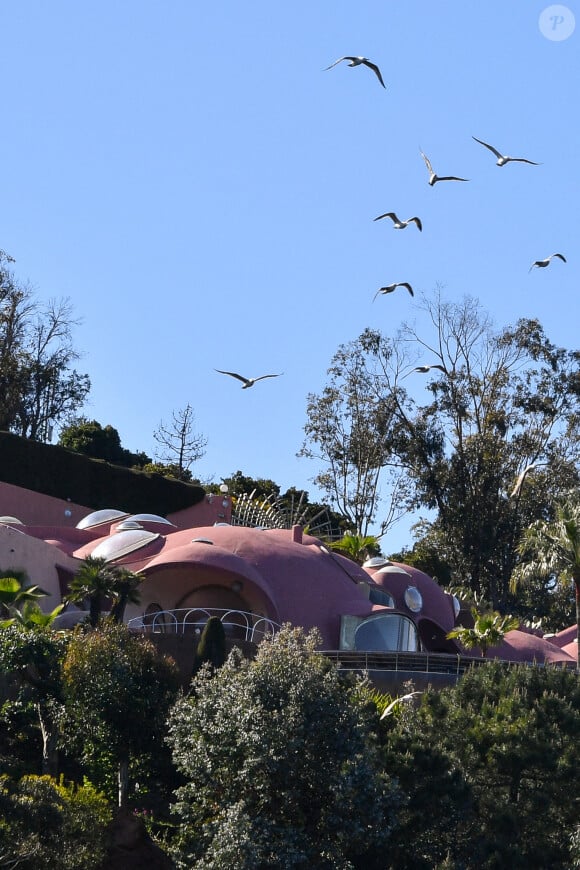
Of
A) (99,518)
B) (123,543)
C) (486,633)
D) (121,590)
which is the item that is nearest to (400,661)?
(486,633)

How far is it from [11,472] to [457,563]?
18.9 metres

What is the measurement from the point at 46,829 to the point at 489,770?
7922 mm

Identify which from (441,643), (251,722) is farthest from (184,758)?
(441,643)

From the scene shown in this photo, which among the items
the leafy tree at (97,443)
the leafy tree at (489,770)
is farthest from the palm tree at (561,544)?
the leafy tree at (97,443)

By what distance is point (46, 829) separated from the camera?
794 inches

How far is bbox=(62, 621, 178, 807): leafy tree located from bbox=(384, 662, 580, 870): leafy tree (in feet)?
14.2

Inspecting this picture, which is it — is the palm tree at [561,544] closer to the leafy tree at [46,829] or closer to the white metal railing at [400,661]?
the white metal railing at [400,661]

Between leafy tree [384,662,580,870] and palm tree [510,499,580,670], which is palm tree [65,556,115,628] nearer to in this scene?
leafy tree [384,662,580,870]

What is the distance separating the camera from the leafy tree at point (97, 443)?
2520 inches

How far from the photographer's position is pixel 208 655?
27.4m

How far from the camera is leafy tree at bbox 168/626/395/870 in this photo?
68.4 ft

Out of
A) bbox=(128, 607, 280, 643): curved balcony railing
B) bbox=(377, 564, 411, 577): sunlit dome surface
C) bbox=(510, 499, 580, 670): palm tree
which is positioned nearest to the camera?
bbox=(510, 499, 580, 670): palm tree

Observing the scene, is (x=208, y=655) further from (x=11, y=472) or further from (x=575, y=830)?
(x=11, y=472)

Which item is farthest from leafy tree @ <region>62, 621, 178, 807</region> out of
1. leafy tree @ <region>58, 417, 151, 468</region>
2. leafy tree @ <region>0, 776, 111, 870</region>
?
leafy tree @ <region>58, 417, 151, 468</region>
